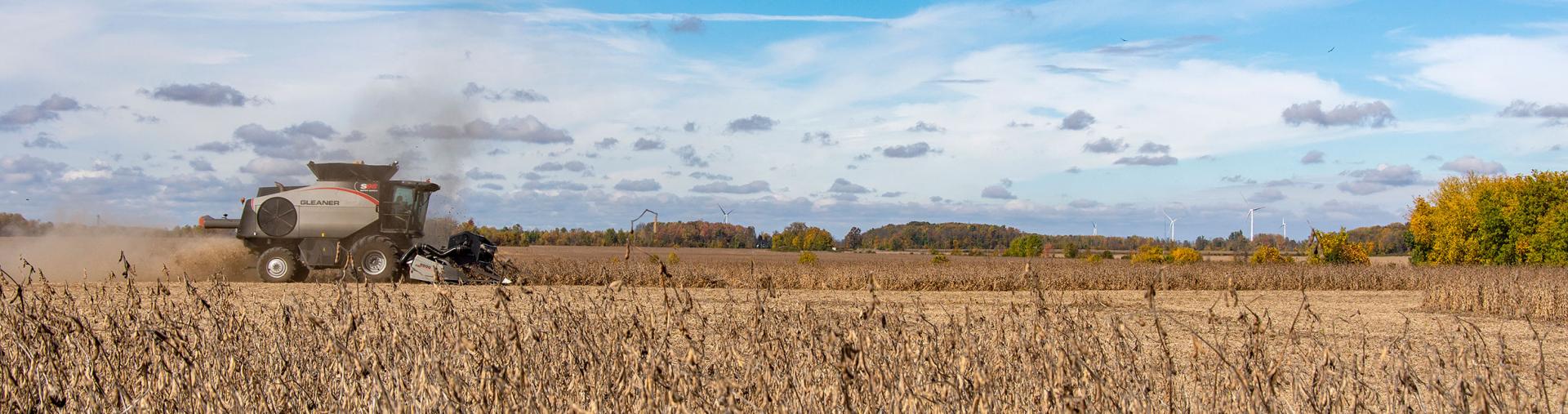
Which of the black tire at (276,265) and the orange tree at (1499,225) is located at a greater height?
the orange tree at (1499,225)

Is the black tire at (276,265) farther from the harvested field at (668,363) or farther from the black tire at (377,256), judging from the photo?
the harvested field at (668,363)

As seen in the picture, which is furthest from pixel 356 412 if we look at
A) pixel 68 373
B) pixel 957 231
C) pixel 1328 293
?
pixel 957 231

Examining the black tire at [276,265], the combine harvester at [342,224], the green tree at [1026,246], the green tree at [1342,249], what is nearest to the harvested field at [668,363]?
the combine harvester at [342,224]

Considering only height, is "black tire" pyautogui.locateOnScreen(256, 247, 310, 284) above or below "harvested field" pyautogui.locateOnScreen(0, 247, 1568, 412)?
above

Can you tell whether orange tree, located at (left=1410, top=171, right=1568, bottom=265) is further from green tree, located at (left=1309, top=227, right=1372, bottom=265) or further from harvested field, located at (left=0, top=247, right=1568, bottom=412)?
harvested field, located at (left=0, top=247, right=1568, bottom=412)

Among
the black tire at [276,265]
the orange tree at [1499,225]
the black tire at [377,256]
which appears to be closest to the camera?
the black tire at [377,256]

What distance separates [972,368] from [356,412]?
264 centimetres

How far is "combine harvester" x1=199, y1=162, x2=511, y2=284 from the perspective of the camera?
766 inches

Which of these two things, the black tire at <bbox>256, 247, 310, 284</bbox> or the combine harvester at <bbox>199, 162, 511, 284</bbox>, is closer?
the combine harvester at <bbox>199, 162, 511, 284</bbox>

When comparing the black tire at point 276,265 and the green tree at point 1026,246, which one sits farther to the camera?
the green tree at point 1026,246

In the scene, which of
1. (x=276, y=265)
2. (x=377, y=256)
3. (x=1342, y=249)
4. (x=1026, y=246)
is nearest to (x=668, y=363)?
(x=377, y=256)

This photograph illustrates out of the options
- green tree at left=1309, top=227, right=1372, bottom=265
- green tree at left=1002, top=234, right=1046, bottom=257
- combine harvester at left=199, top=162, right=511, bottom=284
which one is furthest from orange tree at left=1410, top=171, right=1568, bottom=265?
combine harvester at left=199, top=162, right=511, bottom=284

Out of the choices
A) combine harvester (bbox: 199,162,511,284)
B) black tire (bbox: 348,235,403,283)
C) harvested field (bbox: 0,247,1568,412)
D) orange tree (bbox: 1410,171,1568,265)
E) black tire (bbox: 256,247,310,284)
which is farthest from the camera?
orange tree (bbox: 1410,171,1568,265)

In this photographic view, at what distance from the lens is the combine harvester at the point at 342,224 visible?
19.5 metres
